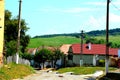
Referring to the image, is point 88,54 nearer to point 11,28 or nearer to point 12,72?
point 11,28

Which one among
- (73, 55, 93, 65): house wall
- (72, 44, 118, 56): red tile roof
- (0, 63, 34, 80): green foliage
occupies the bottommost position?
(73, 55, 93, 65): house wall

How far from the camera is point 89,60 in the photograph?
104312 mm

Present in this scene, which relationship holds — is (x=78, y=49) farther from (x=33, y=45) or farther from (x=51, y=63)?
(x=33, y=45)

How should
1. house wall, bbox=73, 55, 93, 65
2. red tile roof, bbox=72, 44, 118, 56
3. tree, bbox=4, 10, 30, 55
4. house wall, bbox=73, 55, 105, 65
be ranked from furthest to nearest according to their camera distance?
red tile roof, bbox=72, 44, 118, 56
house wall, bbox=73, 55, 93, 65
house wall, bbox=73, 55, 105, 65
tree, bbox=4, 10, 30, 55

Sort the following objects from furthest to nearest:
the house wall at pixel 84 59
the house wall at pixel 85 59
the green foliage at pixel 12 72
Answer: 1. the house wall at pixel 84 59
2. the house wall at pixel 85 59
3. the green foliage at pixel 12 72

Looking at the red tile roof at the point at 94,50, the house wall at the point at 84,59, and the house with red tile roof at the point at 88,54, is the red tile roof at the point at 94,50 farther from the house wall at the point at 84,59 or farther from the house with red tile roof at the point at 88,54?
the house wall at the point at 84,59

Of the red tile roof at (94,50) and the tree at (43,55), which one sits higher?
the red tile roof at (94,50)

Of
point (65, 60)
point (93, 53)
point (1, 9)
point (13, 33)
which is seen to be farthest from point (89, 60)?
point (1, 9)

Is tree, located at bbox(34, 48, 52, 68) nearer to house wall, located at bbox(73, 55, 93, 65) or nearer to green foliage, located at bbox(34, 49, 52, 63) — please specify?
green foliage, located at bbox(34, 49, 52, 63)

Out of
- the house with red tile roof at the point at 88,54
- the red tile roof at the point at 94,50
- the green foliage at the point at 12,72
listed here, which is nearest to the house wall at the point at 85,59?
the house with red tile roof at the point at 88,54

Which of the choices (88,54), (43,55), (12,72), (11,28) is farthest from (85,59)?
(12,72)

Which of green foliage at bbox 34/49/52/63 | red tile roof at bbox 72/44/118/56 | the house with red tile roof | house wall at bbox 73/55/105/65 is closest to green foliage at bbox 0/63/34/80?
house wall at bbox 73/55/105/65

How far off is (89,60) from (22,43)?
2363cm

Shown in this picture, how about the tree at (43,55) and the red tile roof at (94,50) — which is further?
the tree at (43,55)
